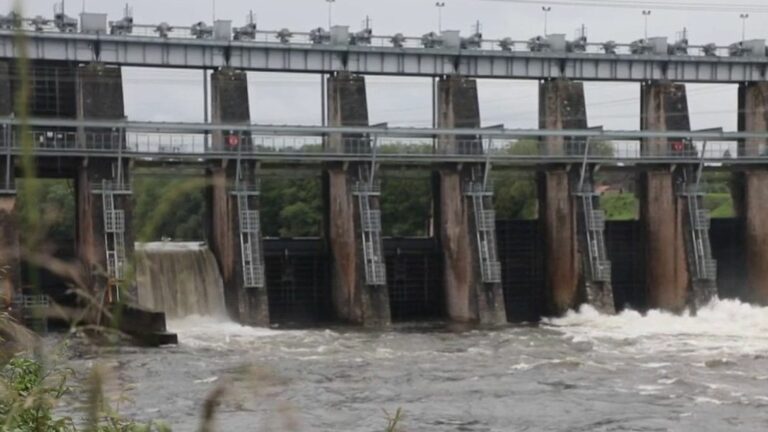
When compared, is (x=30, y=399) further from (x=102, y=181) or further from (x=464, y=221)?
(x=464, y=221)

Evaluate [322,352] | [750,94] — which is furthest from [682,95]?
[322,352]

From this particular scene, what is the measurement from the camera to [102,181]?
3556cm

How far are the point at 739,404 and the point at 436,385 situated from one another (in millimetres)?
5651

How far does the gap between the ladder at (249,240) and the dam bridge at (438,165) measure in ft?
0.14

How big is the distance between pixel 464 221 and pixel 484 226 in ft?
2.55

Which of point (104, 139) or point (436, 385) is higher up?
point (104, 139)

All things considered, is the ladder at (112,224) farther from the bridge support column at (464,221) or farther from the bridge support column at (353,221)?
the bridge support column at (464,221)

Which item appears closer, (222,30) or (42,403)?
(42,403)

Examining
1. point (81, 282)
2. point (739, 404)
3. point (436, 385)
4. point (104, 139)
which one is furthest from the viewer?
point (104, 139)

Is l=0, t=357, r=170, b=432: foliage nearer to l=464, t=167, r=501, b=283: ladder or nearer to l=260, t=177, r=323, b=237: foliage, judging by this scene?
l=464, t=167, r=501, b=283: ladder

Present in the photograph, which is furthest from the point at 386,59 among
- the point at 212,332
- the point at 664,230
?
the point at 212,332

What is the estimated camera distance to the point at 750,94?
152 feet

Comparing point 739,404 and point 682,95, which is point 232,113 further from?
point 739,404

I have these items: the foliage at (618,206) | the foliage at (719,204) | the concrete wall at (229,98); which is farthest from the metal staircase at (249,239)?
the foliage at (719,204)
